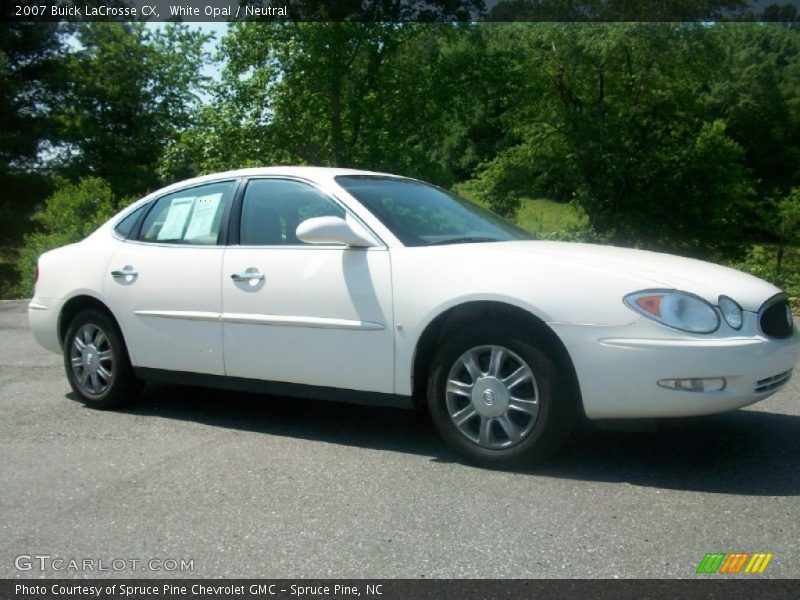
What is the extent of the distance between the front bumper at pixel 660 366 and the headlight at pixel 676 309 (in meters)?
0.04

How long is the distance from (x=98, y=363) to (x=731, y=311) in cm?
420

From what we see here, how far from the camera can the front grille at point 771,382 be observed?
14.4 feet

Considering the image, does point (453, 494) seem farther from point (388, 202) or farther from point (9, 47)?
point (9, 47)

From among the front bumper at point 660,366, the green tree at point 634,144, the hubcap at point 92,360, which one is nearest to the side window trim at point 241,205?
the hubcap at point 92,360

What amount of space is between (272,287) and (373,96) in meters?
21.5

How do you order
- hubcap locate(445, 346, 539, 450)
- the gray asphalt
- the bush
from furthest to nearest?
the bush
hubcap locate(445, 346, 539, 450)
the gray asphalt

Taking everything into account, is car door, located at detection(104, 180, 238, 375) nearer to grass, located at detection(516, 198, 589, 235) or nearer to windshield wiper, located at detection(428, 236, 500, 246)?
windshield wiper, located at detection(428, 236, 500, 246)

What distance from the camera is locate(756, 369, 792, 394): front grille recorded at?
4387 mm

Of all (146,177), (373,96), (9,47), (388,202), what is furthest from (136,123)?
(388,202)


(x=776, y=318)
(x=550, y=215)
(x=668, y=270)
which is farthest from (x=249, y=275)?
(x=550, y=215)

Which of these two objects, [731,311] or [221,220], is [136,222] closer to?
[221,220]

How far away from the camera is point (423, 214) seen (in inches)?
221

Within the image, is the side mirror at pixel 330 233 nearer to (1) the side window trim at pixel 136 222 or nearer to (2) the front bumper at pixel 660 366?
(2) the front bumper at pixel 660 366

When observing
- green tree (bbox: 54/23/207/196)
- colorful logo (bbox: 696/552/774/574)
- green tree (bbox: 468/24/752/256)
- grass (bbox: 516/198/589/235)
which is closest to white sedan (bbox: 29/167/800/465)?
colorful logo (bbox: 696/552/774/574)
